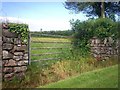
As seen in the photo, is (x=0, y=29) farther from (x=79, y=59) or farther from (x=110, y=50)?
(x=110, y=50)

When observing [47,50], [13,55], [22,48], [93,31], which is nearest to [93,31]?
[93,31]

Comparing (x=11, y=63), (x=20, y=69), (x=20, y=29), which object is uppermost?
(x=20, y=29)

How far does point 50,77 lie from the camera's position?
9.73m

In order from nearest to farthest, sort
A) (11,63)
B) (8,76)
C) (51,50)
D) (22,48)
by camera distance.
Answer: (8,76)
(11,63)
(22,48)
(51,50)

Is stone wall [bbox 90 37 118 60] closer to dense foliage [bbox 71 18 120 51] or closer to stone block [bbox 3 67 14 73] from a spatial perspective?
dense foliage [bbox 71 18 120 51]

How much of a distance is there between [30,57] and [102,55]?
5.42m

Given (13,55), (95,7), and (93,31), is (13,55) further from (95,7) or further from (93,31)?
Answer: (95,7)

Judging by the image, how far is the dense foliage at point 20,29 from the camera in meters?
9.12

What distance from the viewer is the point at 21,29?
9.34m

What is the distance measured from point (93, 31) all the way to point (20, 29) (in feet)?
20.1

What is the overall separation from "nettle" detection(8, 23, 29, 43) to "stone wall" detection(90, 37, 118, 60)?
5.46 m

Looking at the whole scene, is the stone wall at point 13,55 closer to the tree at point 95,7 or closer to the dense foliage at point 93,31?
the dense foliage at point 93,31

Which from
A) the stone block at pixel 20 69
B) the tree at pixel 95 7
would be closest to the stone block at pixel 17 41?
the stone block at pixel 20 69

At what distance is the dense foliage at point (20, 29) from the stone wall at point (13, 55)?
131 millimetres
